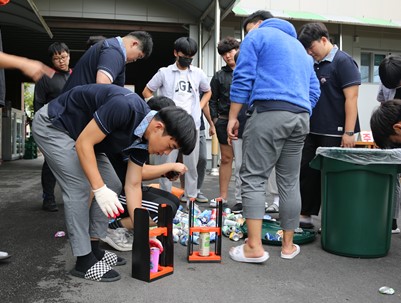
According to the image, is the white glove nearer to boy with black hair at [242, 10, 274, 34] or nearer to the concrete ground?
the concrete ground

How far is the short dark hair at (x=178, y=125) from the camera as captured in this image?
2.16 m

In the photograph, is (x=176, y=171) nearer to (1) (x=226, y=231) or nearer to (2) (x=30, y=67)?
(1) (x=226, y=231)

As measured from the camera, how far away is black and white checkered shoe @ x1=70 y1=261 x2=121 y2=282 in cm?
231

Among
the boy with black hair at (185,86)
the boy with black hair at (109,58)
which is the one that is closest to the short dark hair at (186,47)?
the boy with black hair at (185,86)

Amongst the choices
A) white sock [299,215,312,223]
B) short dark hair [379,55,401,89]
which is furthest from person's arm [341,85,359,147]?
white sock [299,215,312,223]

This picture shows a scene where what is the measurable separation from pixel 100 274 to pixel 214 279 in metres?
0.65

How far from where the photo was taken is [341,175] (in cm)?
286

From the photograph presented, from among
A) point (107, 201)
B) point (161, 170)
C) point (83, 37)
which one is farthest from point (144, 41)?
point (83, 37)

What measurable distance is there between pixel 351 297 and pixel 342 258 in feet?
2.40

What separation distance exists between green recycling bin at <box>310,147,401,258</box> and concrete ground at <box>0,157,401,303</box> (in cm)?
12

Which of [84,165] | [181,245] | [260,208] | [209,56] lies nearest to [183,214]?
[181,245]

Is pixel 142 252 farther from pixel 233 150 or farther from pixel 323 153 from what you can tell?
pixel 233 150

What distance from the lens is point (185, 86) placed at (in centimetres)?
436

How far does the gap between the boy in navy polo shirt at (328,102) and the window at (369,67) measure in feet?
25.8
